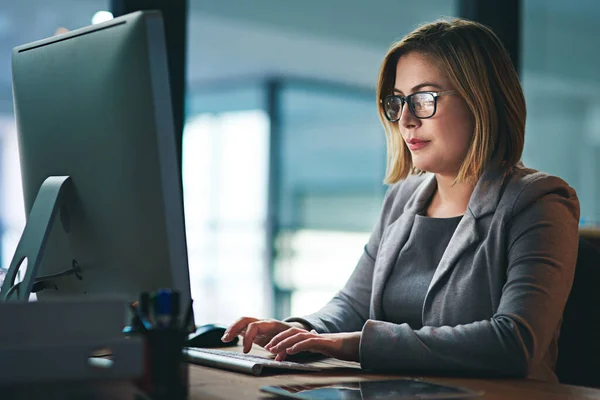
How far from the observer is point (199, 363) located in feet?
4.72

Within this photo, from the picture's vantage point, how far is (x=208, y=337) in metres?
1.65

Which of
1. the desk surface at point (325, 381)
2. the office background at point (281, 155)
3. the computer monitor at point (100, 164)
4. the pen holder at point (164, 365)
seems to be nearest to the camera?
the pen holder at point (164, 365)

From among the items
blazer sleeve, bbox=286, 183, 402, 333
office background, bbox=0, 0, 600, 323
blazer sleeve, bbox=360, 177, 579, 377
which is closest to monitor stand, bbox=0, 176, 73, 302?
blazer sleeve, bbox=360, 177, 579, 377

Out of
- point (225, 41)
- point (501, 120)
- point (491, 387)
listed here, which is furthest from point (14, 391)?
point (225, 41)

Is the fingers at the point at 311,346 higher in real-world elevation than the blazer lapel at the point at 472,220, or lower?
lower

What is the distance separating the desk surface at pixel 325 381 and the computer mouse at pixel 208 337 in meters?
0.25

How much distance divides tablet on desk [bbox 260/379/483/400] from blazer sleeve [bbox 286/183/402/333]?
57 cm

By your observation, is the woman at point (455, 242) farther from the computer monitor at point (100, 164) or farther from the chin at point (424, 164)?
the computer monitor at point (100, 164)

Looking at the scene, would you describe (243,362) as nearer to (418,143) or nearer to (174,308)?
(174,308)

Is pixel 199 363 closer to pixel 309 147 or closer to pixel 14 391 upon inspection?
pixel 14 391

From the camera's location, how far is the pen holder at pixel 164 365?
880 mm

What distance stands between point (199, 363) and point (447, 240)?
67 centimetres

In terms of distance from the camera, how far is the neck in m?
1.77

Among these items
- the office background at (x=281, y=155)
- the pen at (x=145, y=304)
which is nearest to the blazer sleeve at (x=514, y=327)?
the pen at (x=145, y=304)
